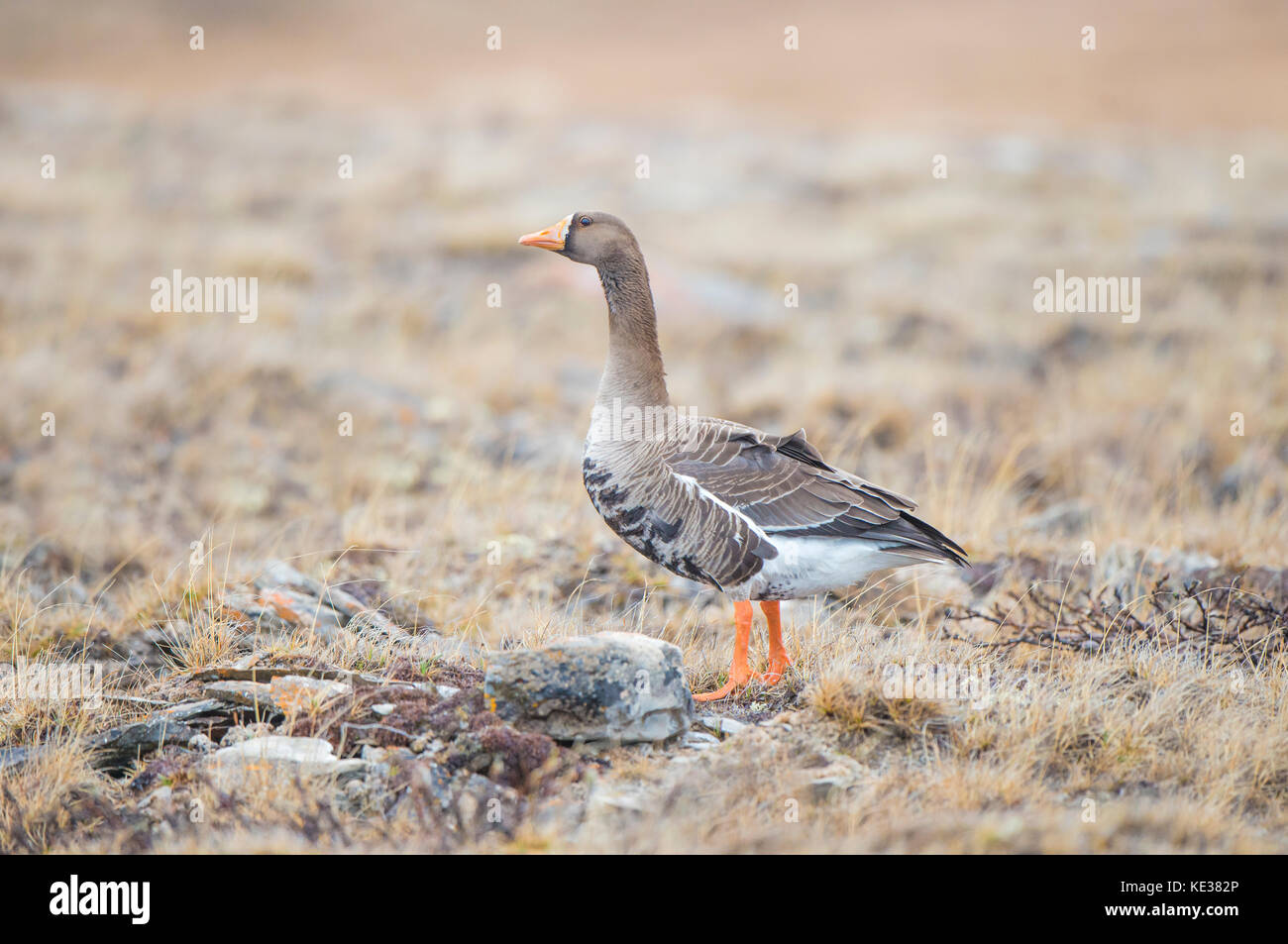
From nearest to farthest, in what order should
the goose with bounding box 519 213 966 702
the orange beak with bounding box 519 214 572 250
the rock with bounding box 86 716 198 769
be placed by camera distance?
1. the rock with bounding box 86 716 198 769
2. the goose with bounding box 519 213 966 702
3. the orange beak with bounding box 519 214 572 250

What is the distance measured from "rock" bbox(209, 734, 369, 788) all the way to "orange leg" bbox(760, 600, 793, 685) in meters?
2.39

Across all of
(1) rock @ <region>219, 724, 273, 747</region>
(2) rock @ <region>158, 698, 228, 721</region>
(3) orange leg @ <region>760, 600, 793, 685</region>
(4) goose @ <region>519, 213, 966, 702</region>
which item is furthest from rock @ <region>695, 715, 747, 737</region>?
(2) rock @ <region>158, 698, 228, 721</region>

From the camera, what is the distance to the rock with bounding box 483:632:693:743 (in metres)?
4.95

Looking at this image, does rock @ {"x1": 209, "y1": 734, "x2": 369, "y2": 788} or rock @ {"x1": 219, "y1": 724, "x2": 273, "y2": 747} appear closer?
rock @ {"x1": 209, "y1": 734, "x2": 369, "y2": 788}

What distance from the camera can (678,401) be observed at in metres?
13.3

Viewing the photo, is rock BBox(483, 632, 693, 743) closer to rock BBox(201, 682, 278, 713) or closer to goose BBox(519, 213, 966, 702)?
goose BBox(519, 213, 966, 702)

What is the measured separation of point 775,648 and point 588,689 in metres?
1.54

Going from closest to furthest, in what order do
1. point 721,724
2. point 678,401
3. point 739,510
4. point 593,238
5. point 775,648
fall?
point 721,724 → point 739,510 → point 775,648 → point 593,238 → point 678,401

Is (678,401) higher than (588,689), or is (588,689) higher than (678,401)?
(678,401)

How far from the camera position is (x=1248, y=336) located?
1517 cm

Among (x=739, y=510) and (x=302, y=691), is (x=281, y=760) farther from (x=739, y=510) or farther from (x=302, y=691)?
(x=739, y=510)

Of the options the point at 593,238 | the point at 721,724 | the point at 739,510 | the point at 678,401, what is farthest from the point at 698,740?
the point at 678,401

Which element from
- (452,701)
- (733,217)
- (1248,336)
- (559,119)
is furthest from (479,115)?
(452,701)

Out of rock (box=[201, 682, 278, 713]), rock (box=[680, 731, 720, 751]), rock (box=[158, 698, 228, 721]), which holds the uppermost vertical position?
rock (box=[201, 682, 278, 713])
